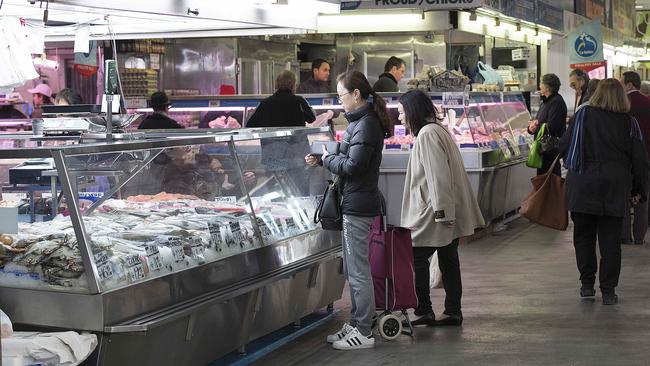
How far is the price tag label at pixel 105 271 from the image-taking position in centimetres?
527

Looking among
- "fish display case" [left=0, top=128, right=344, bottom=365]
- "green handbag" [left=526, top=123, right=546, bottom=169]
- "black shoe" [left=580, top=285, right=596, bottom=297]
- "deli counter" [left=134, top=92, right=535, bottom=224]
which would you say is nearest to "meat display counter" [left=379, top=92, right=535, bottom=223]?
"deli counter" [left=134, top=92, right=535, bottom=224]

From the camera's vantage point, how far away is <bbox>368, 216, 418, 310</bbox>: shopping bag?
7.27 meters

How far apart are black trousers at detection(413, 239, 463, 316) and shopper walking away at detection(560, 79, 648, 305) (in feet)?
4.07

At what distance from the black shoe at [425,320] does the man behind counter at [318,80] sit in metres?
6.25

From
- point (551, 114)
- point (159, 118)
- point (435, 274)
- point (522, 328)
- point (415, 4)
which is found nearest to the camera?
point (522, 328)

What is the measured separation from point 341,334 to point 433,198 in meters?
1.15

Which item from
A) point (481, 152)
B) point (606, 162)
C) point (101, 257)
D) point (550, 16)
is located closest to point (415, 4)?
point (481, 152)

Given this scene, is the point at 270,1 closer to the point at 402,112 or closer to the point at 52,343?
the point at 402,112

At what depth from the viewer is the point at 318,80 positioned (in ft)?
45.1

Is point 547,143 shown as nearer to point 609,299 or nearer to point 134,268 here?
point 609,299

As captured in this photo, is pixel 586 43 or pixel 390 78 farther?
A: pixel 586 43

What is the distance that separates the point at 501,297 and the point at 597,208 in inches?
49.8

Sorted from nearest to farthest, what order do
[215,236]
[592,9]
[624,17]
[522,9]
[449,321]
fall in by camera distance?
[215,236] → [449,321] → [522,9] → [592,9] → [624,17]

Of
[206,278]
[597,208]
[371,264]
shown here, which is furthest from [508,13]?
[206,278]
